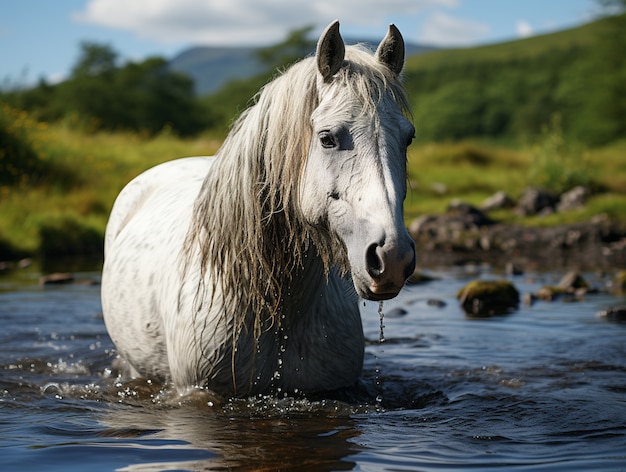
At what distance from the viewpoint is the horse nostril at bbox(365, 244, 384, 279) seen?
10.2 feet

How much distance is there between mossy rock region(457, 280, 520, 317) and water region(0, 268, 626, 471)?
1.13m

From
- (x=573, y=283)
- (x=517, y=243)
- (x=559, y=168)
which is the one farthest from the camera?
(x=559, y=168)

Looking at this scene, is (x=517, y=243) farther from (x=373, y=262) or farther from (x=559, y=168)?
(x=373, y=262)

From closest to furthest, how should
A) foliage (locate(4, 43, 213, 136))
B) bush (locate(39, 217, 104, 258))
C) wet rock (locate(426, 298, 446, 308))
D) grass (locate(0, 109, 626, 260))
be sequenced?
1. wet rock (locate(426, 298, 446, 308))
2. bush (locate(39, 217, 104, 258))
3. grass (locate(0, 109, 626, 260))
4. foliage (locate(4, 43, 213, 136))

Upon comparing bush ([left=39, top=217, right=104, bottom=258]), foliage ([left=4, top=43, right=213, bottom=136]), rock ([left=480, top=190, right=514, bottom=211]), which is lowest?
bush ([left=39, top=217, right=104, bottom=258])

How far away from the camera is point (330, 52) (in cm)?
344

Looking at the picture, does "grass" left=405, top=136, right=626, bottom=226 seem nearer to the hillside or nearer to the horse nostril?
the horse nostril

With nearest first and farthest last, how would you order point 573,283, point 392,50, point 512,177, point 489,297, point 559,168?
point 392,50
point 489,297
point 573,283
point 559,168
point 512,177

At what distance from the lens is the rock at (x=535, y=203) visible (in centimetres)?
1747

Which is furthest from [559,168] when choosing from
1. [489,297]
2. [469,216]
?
[489,297]

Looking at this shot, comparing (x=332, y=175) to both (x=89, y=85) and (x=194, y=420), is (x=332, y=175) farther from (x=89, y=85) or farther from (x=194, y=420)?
(x=89, y=85)

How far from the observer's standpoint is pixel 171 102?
59.0 m

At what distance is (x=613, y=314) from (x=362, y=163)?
5.72 metres

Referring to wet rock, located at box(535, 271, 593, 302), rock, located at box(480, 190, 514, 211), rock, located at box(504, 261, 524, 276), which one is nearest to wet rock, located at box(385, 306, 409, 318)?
wet rock, located at box(535, 271, 593, 302)
